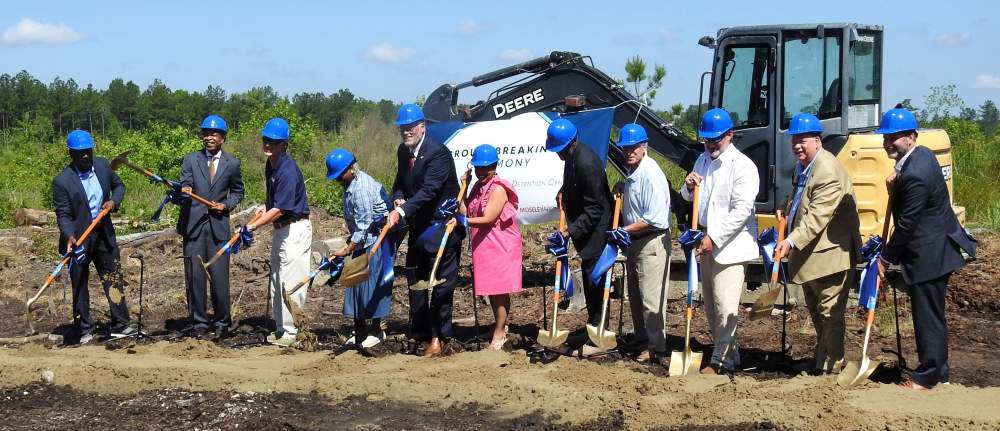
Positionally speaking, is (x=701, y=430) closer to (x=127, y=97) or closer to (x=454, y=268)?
(x=454, y=268)

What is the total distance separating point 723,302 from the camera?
661cm

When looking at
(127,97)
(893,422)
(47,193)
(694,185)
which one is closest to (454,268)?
(694,185)

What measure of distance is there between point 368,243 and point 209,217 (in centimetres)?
143

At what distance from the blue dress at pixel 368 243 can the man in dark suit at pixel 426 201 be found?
156mm

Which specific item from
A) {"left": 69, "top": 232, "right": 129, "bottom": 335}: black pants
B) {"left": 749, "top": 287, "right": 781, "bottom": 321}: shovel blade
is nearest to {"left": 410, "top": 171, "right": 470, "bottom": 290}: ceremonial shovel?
{"left": 749, "top": 287, "right": 781, "bottom": 321}: shovel blade

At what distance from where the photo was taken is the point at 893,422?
5496 mm

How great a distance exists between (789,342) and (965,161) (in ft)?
27.0

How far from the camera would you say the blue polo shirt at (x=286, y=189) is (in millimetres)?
7605

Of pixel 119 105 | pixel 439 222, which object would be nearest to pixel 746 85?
pixel 439 222

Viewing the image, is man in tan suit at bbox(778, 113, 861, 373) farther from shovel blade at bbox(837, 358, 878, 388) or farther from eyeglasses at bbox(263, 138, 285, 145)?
eyeglasses at bbox(263, 138, 285, 145)

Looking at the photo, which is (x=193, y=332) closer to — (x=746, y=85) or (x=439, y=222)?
(x=439, y=222)

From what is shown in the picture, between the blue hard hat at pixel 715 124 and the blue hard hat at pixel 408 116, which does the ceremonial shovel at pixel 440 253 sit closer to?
the blue hard hat at pixel 408 116

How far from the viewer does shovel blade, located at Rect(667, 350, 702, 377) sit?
21.7 ft

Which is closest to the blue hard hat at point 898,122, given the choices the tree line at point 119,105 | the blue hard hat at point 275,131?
the blue hard hat at point 275,131
